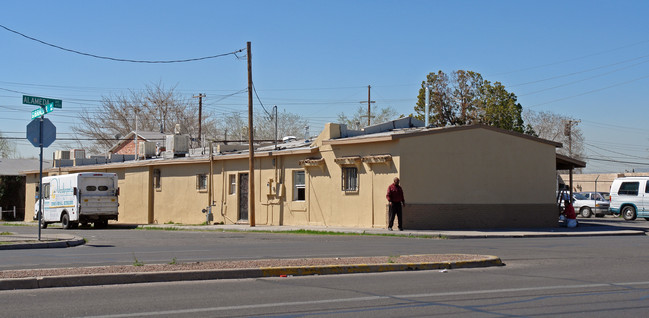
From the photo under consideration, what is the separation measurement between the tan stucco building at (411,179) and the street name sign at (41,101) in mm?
10978

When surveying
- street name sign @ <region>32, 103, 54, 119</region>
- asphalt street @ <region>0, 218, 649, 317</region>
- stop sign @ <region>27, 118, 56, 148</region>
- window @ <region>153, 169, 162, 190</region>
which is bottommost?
asphalt street @ <region>0, 218, 649, 317</region>

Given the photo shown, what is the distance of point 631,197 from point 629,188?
1.89 feet

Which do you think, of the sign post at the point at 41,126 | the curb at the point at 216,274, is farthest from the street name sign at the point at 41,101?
the curb at the point at 216,274

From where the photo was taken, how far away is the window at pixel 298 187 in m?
28.6

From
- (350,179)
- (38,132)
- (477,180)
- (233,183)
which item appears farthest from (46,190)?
(477,180)

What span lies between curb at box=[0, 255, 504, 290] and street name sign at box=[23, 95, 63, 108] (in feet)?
29.5

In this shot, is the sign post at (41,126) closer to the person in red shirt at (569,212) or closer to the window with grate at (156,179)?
the window with grate at (156,179)

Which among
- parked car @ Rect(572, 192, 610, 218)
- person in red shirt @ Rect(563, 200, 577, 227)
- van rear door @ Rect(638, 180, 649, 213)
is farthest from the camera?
parked car @ Rect(572, 192, 610, 218)

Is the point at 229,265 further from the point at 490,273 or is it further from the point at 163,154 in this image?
the point at 163,154

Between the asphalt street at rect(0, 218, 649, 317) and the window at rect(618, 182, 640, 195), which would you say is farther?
the window at rect(618, 182, 640, 195)

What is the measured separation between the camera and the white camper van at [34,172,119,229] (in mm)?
31578

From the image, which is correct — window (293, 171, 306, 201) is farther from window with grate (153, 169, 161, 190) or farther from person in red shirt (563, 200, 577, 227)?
→ window with grate (153, 169, 161, 190)

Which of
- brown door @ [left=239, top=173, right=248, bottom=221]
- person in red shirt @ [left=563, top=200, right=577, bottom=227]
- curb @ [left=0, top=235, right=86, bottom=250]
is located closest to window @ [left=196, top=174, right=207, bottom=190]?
brown door @ [left=239, top=173, right=248, bottom=221]

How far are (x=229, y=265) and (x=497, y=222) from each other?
54.5 feet
